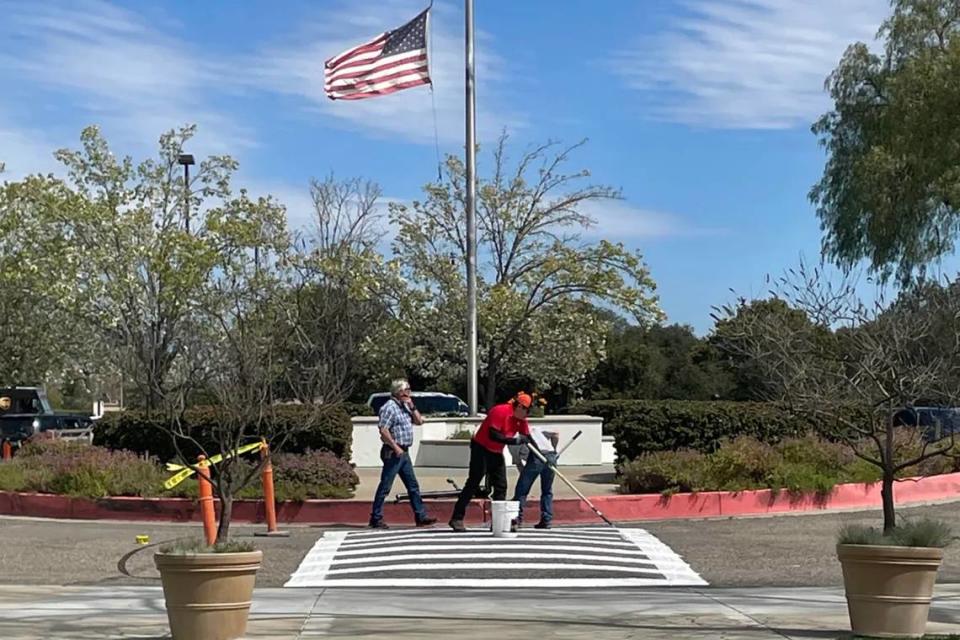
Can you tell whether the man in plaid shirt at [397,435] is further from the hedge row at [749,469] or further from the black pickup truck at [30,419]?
the black pickup truck at [30,419]

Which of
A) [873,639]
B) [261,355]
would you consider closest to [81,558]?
[261,355]

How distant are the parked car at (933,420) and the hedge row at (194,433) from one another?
874 centimetres

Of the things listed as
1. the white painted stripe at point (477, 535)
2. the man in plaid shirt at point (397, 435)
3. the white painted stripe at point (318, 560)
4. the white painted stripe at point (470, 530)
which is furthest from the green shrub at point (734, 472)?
the white painted stripe at point (318, 560)

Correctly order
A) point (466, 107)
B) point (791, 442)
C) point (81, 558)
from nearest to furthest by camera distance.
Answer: point (81, 558) < point (791, 442) < point (466, 107)

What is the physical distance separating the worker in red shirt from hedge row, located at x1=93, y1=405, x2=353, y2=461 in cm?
570

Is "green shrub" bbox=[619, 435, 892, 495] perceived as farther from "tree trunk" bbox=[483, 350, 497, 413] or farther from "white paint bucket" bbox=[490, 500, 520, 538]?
"tree trunk" bbox=[483, 350, 497, 413]

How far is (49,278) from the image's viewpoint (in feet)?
121

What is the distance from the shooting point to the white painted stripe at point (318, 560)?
41.2ft

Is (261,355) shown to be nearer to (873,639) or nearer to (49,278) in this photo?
(873,639)

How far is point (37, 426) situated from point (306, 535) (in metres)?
19.4

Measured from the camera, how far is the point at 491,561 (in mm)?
13391

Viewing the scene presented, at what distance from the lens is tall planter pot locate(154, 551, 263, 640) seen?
8688mm

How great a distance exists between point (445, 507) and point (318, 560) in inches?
145

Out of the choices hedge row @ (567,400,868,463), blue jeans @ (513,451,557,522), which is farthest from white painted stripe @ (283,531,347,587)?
hedge row @ (567,400,868,463)
